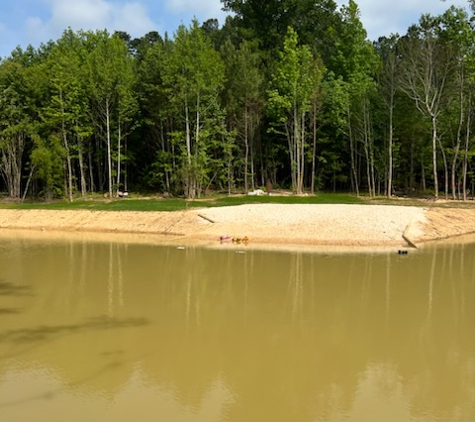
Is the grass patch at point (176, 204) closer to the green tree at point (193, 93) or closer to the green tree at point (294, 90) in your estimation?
the green tree at point (193, 93)

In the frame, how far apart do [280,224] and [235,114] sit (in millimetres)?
17736

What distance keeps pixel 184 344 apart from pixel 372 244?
13500mm

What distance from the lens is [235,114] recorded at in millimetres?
37875

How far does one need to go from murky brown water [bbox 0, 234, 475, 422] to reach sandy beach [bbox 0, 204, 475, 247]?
6375 mm

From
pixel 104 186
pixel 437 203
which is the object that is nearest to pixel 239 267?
pixel 437 203

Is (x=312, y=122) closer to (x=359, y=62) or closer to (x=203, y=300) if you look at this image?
(x=359, y=62)

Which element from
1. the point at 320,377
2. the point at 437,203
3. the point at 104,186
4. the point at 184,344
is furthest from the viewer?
the point at 104,186

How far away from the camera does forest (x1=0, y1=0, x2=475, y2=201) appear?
32281mm

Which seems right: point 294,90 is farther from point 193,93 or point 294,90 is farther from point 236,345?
point 236,345

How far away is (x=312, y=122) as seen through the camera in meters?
38.5

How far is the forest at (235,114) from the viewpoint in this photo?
32.3 m

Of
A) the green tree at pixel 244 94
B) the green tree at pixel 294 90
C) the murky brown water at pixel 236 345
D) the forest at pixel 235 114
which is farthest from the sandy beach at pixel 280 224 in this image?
the green tree at pixel 244 94

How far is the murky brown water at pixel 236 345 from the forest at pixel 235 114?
21057 mm

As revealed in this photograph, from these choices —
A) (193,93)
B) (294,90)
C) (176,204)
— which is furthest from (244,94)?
(176,204)
